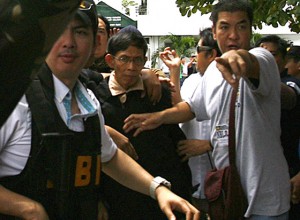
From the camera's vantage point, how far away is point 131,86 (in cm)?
341

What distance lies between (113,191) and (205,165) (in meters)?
0.85

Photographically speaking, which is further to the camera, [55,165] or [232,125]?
[232,125]

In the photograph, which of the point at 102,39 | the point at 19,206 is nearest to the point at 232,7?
the point at 102,39

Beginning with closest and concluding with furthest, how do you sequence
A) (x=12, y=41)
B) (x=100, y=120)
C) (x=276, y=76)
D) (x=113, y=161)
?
(x=12, y=41) < (x=100, y=120) < (x=113, y=161) < (x=276, y=76)

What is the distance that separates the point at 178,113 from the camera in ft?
11.1

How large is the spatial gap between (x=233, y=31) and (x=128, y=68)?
701 millimetres

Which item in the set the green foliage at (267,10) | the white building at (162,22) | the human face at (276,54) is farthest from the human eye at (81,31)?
the white building at (162,22)

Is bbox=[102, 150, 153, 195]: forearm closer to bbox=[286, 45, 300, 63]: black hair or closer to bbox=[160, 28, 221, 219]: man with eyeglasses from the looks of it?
bbox=[160, 28, 221, 219]: man with eyeglasses

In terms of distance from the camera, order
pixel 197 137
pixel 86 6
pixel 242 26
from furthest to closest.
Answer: pixel 197 137
pixel 242 26
pixel 86 6

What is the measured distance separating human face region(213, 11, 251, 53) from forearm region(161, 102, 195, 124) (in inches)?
19.4

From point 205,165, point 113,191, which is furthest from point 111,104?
point 205,165

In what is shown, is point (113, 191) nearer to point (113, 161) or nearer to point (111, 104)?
point (111, 104)

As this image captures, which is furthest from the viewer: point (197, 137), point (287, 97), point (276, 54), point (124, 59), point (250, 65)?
point (276, 54)

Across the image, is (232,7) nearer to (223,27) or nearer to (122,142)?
(223,27)
